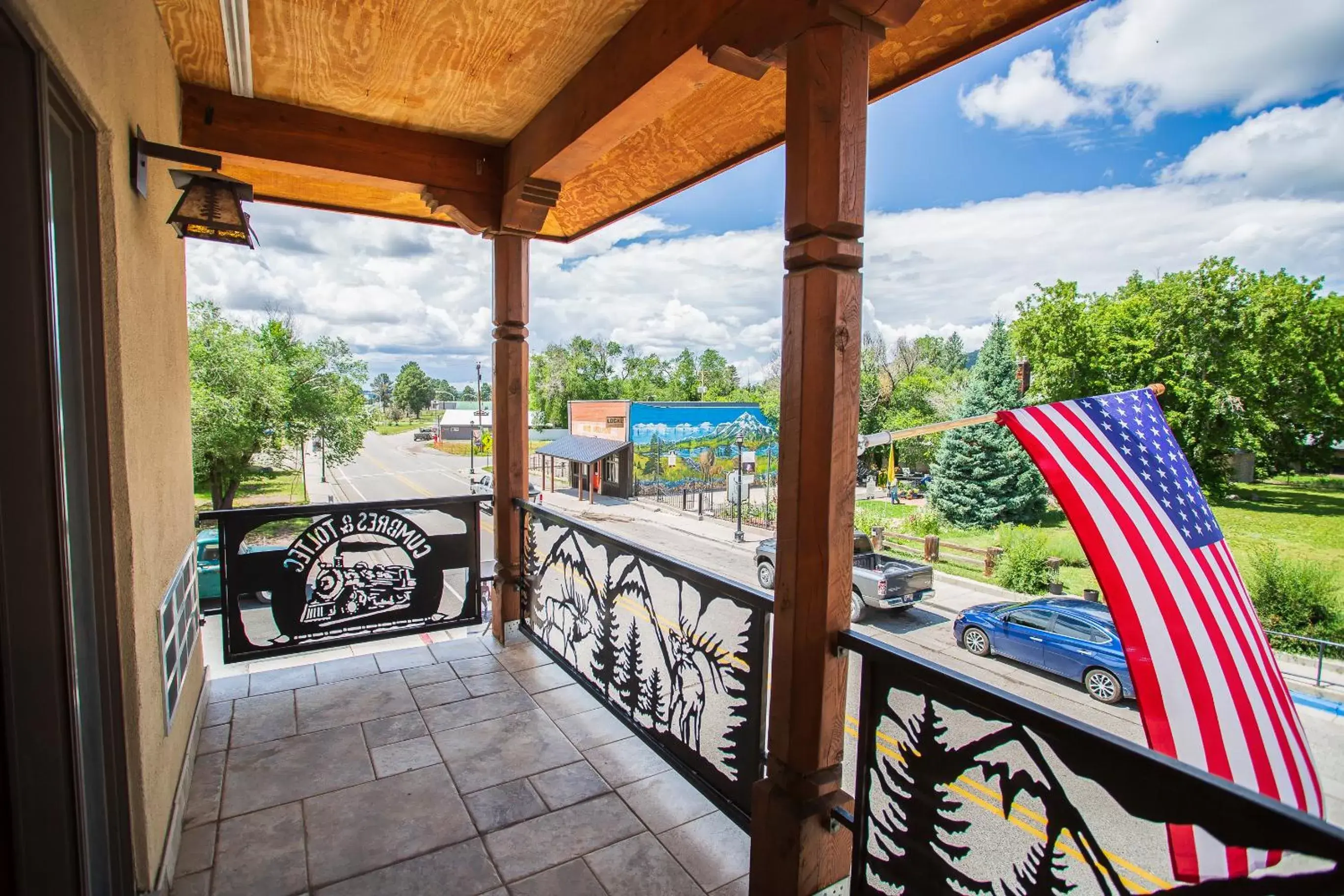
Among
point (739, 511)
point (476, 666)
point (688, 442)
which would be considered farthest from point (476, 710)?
point (688, 442)

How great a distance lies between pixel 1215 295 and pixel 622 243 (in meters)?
85.2

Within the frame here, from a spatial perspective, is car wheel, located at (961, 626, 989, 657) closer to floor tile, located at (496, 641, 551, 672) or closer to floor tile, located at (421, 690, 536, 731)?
floor tile, located at (496, 641, 551, 672)

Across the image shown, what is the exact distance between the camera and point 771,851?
167cm

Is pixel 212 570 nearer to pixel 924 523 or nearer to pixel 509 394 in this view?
pixel 509 394

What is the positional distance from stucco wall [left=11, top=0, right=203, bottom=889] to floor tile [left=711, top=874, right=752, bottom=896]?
1.56m

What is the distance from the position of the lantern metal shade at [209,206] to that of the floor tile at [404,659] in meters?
2.27

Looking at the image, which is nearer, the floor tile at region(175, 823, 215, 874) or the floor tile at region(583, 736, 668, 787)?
the floor tile at region(175, 823, 215, 874)

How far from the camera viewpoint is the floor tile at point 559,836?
6.51 feet

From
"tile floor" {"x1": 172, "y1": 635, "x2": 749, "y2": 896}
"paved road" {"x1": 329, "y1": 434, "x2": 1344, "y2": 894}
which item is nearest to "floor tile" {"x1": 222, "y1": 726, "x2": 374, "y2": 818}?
"tile floor" {"x1": 172, "y1": 635, "x2": 749, "y2": 896}

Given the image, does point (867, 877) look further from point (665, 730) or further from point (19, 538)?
point (19, 538)

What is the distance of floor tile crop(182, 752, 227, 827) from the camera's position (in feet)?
7.18

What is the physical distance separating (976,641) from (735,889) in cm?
902

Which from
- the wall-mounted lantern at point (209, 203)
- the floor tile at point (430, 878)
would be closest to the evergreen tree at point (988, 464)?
the floor tile at point (430, 878)

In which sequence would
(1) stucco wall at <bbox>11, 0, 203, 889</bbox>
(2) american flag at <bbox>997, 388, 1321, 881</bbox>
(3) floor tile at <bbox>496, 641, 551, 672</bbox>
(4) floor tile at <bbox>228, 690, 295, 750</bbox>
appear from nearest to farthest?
(2) american flag at <bbox>997, 388, 1321, 881</bbox>, (1) stucco wall at <bbox>11, 0, 203, 889</bbox>, (4) floor tile at <bbox>228, 690, 295, 750</bbox>, (3) floor tile at <bbox>496, 641, 551, 672</bbox>
